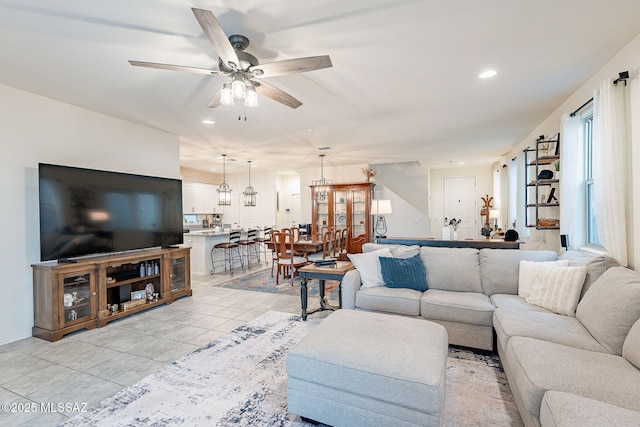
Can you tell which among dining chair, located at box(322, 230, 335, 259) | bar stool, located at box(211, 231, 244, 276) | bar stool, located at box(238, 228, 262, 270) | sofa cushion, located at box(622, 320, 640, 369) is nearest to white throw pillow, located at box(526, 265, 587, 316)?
sofa cushion, located at box(622, 320, 640, 369)

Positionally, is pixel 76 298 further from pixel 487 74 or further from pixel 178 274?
pixel 487 74

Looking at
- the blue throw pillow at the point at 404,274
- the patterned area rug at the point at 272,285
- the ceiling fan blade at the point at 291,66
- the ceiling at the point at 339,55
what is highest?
the ceiling at the point at 339,55

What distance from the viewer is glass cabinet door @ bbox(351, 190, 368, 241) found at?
7512mm

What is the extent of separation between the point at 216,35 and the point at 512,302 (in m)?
3.17

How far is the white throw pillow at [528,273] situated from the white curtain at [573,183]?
72cm

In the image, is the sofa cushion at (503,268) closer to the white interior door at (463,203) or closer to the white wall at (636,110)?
the white wall at (636,110)

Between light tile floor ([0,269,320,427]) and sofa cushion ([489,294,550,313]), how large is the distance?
226 cm

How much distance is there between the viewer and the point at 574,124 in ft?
10.4

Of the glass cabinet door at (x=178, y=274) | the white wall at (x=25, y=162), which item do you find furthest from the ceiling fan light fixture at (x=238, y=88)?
the glass cabinet door at (x=178, y=274)

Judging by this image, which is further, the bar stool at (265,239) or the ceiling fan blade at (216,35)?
the bar stool at (265,239)

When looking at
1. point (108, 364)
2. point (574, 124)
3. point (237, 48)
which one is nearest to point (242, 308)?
point (108, 364)

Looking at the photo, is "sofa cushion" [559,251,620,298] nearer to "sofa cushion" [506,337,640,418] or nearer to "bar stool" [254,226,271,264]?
"sofa cushion" [506,337,640,418]

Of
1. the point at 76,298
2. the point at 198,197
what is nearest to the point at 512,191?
the point at 76,298

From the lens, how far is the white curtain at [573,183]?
3.11 m
